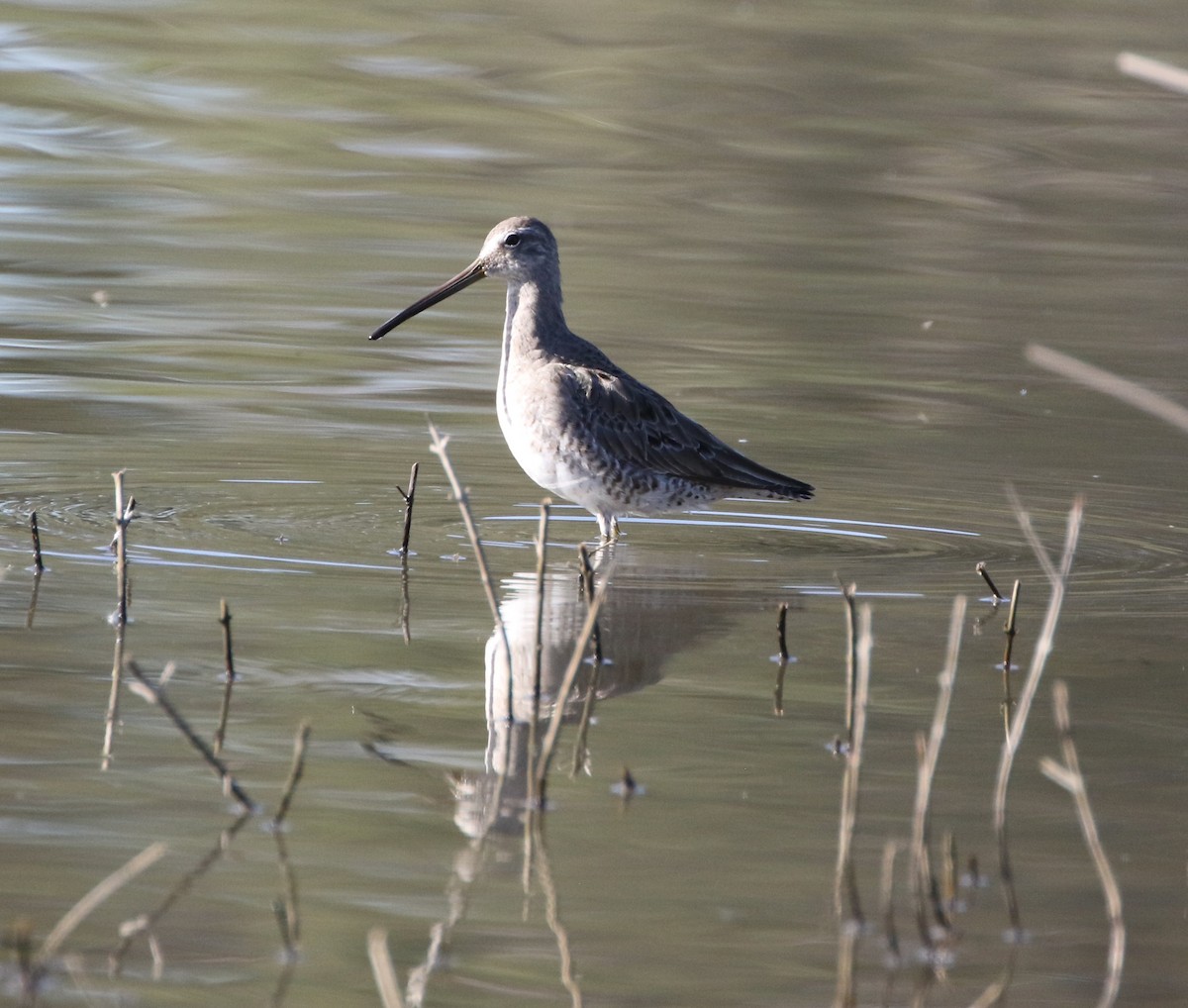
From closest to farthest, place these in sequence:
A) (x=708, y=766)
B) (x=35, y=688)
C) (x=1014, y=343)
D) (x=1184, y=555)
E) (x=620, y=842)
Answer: (x=620, y=842), (x=708, y=766), (x=35, y=688), (x=1184, y=555), (x=1014, y=343)

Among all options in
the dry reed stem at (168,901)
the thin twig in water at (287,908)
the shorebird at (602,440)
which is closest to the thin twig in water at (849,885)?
the thin twig in water at (287,908)

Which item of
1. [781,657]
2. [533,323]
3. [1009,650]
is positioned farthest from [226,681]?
[533,323]

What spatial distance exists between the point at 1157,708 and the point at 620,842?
1992 mm

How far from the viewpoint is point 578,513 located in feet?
30.6

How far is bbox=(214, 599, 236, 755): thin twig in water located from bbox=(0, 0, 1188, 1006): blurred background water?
0.18 ft

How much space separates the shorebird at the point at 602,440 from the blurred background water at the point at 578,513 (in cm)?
23

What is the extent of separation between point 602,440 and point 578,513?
103 cm

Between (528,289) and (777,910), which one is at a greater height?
(528,289)

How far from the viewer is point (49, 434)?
9.35 meters

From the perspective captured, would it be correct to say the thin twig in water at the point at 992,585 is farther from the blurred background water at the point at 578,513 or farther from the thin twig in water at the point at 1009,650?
the thin twig in water at the point at 1009,650

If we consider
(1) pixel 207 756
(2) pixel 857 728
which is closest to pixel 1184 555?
(2) pixel 857 728

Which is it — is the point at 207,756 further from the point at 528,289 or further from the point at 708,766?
the point at 528,289

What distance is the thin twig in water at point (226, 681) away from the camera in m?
5.20

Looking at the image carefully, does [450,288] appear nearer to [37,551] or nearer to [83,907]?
[37,551]
